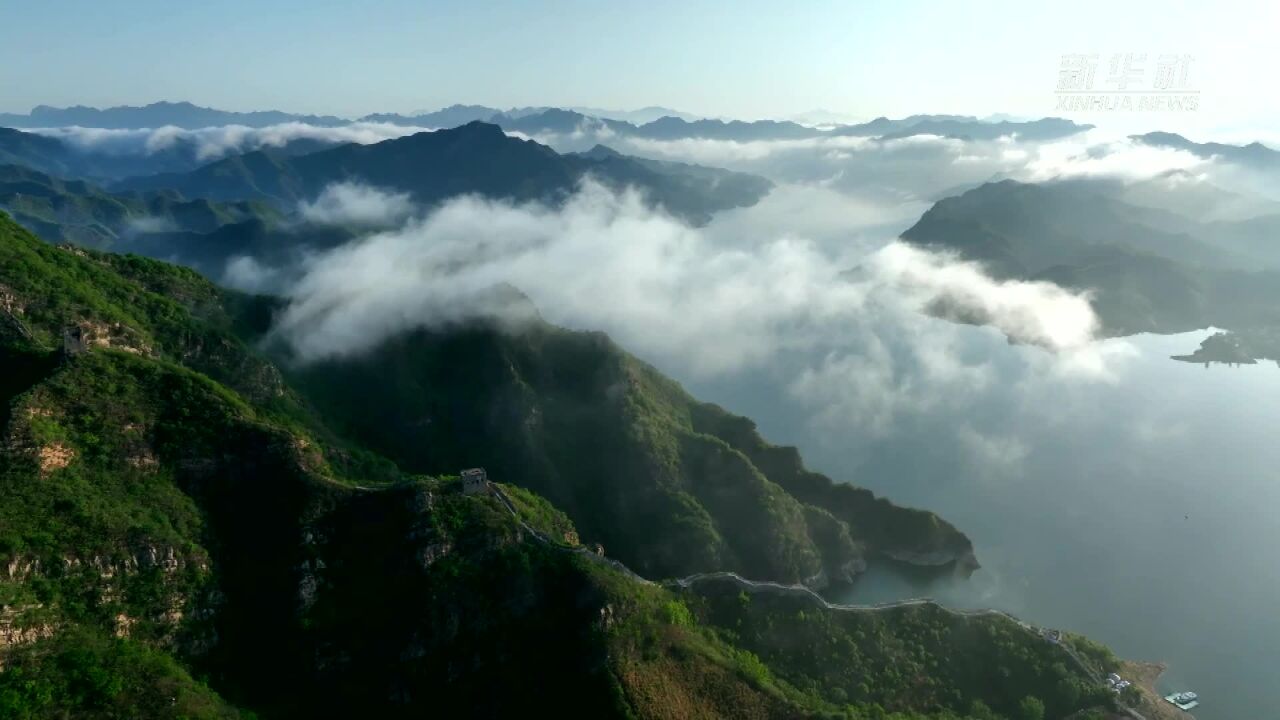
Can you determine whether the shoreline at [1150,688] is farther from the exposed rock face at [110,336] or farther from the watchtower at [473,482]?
the exposed rock face at [110,336]

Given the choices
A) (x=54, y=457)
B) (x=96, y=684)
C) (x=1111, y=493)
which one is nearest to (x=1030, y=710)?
(x=96, y=684)

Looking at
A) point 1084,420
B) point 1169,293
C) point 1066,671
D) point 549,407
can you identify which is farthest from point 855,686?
point 1169,293

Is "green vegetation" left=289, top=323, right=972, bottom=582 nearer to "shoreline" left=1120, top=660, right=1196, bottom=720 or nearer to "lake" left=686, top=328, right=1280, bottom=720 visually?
"lake" left=686, top=328, right=1280, bottom=720

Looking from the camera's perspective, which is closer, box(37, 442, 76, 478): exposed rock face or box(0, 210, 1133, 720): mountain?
box(0, 210, 1133, 720): mountain

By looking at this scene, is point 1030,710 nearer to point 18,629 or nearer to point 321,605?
point 321,605

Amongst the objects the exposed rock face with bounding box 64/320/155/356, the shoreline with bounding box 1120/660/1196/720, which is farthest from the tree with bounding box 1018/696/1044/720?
the exposed rock face with bounding box 64/320/155/356

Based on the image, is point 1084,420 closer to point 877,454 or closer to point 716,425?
point 877,454
